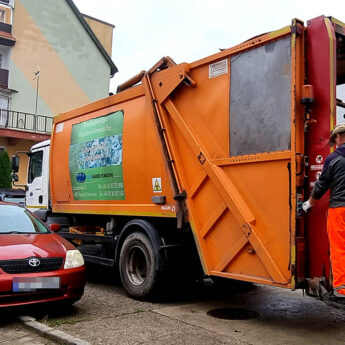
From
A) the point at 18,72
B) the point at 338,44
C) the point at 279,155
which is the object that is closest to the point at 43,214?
the point at 279,155

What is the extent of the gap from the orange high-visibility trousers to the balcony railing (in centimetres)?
2174

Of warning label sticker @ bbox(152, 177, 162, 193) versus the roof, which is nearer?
warning label sticker @ bbox(152, 177, 162, 193)

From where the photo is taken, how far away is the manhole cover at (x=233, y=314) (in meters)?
5.16

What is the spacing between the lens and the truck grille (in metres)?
4.68

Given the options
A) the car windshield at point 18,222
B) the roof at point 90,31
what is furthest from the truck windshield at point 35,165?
the roof at point 90,31

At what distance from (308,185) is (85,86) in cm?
2606

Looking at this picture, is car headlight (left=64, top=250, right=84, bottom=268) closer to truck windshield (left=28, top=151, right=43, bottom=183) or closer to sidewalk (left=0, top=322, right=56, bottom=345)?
sidewalk (left=0, top=322, right=56, bottom=345)

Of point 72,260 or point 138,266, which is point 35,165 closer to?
point 138,266

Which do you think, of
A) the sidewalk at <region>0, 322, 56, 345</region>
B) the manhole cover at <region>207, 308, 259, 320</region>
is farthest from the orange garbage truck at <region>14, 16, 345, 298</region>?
the sidewalk at <region>0, 322, 56, 345</region>

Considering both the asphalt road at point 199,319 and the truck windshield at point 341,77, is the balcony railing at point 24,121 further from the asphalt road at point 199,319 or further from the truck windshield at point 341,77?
the truck windshield at point 341,77

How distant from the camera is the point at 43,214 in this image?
29.3 feet

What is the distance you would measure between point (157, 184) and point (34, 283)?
2.11 metres

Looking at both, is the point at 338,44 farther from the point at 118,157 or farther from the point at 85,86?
the point at 85,86

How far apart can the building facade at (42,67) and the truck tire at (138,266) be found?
59.5ft
